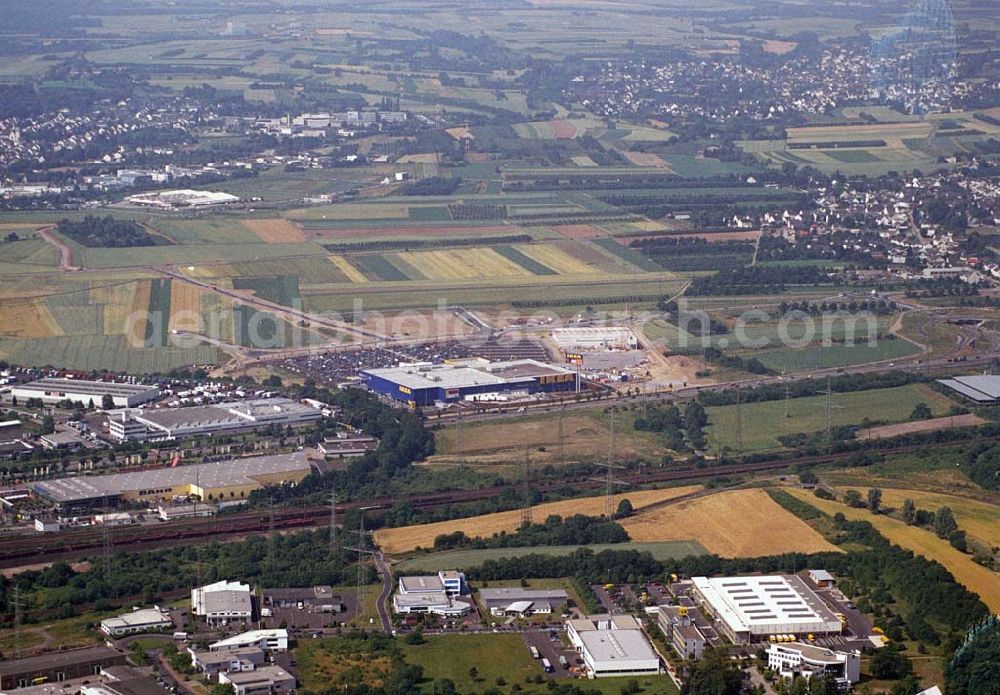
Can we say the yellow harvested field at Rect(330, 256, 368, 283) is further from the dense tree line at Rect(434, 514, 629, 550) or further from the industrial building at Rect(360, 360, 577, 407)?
the dense tree line at Rect(434, 514, 629, 550)

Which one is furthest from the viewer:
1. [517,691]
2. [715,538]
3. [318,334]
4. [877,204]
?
[877,204]

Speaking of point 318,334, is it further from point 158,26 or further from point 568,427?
point 158,26

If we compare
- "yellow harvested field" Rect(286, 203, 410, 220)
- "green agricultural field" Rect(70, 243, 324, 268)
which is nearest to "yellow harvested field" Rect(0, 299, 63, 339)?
"green agricultural field" Rect(70, 243, 324, 268)

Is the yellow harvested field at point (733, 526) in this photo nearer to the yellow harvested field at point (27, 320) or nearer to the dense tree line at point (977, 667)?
the dense tree line at point (977, 667)

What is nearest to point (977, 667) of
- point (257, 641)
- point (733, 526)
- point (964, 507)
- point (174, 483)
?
point (733, 526)

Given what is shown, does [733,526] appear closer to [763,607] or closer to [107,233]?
[763,607]

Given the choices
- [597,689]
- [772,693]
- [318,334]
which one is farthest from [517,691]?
[318,334]

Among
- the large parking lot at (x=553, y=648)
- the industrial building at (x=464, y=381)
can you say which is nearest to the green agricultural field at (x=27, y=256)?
the industrial building at (x=464, y=381)
